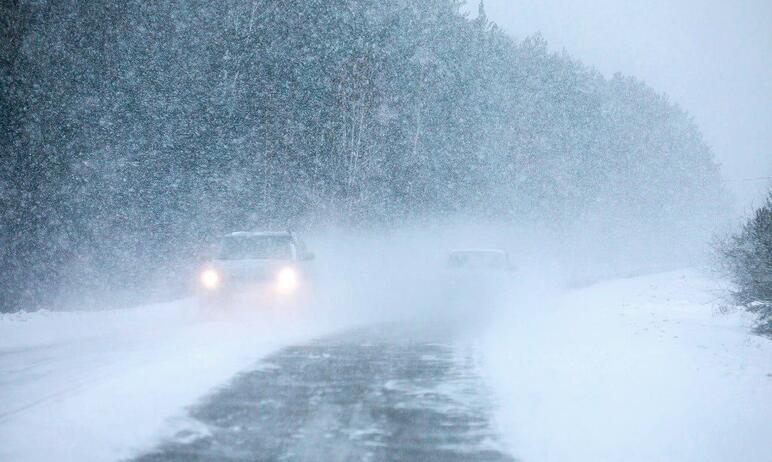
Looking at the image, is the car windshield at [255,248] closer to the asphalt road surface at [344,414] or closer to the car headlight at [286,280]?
the car headlight at [286,280]

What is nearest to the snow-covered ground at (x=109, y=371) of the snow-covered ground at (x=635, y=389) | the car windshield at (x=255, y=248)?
the car windshield at (x=255, y=248)

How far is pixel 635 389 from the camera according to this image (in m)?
8.72

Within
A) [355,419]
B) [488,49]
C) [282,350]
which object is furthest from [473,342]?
[488,49]

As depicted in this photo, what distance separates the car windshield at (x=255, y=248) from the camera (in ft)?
56.7

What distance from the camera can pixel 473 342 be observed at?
14.2 meters

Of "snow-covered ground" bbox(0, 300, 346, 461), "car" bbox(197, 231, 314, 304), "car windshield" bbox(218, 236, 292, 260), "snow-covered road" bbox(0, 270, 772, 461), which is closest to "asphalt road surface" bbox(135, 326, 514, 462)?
"snow-covered road" bbox(0, 270, 772, 461)

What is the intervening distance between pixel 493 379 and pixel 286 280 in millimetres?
7319

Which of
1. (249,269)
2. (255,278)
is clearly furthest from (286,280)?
(249,269)

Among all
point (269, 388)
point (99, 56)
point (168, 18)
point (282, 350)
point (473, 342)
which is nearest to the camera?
point (269, 388)

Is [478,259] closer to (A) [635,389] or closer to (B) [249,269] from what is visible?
(B) [249,269]

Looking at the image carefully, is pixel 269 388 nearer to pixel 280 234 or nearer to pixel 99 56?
pixel 280 234

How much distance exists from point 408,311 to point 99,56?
10682mm

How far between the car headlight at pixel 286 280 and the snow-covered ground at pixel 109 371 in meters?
0.57

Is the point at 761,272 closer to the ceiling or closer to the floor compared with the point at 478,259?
closer to the floor
